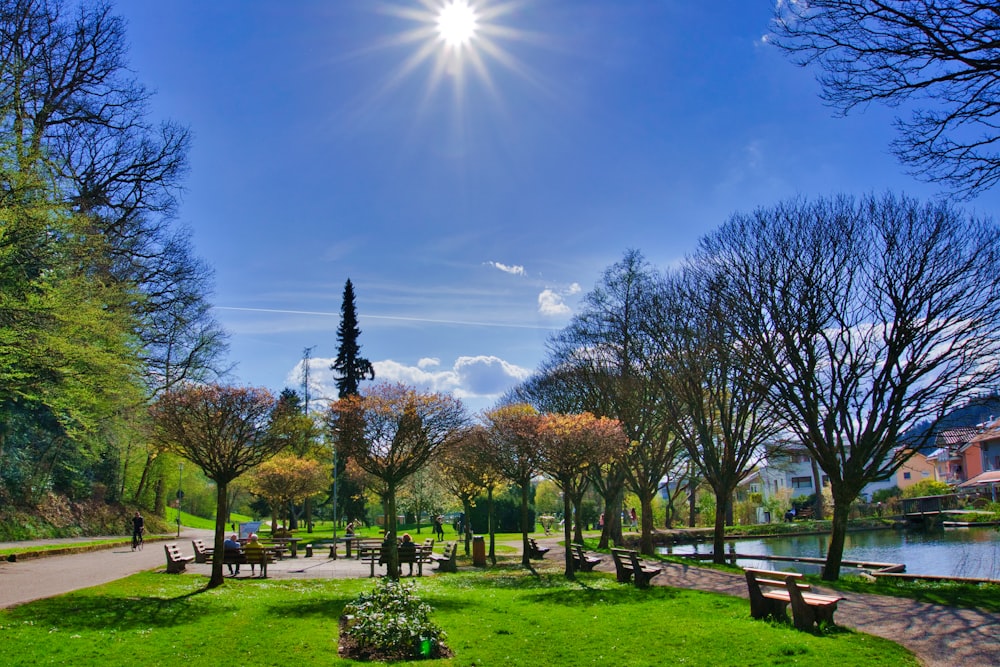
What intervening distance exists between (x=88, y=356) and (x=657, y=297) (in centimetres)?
1828

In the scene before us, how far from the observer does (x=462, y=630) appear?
34.7ft

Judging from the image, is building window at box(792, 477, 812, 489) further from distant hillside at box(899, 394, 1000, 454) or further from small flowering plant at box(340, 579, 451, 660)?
small flowering plant at box(340, 579, 451, 660)

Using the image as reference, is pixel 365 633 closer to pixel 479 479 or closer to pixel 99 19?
pixel 479 479

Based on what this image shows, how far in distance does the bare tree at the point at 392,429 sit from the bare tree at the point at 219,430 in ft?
7.36

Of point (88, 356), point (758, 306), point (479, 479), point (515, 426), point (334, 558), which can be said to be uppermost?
point (758, 306)

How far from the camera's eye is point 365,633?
907cm

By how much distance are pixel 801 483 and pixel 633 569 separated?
273 ft

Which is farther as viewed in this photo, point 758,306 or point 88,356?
point 758,306

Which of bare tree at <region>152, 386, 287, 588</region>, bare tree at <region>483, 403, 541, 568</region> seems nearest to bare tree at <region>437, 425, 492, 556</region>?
bare tree at <region>483, 403, 541, 568</region>

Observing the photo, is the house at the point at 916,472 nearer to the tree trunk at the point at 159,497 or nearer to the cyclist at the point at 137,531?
the tree trunk at the point at 159,497

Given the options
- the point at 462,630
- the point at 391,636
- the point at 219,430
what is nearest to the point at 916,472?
the point at 462,630

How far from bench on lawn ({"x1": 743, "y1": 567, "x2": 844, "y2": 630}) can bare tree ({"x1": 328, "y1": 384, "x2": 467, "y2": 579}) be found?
1006 centimetres

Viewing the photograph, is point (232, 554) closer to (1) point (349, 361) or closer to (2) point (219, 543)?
(2) point (219, 543)

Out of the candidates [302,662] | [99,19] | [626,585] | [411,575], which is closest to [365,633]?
[302,662]
